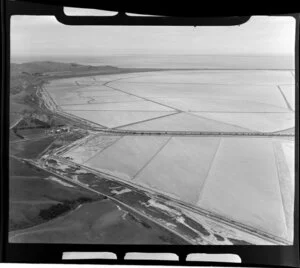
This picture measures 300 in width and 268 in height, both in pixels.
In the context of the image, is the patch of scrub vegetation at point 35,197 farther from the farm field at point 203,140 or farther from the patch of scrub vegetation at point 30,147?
the farm field at point 203,140

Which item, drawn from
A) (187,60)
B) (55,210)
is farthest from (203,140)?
(55,210)

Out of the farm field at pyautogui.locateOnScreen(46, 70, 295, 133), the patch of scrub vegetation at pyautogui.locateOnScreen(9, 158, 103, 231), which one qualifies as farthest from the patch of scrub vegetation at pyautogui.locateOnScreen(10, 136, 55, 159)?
the farm field at pyautogui.locateOnScreen(46, 70, 295, 133)

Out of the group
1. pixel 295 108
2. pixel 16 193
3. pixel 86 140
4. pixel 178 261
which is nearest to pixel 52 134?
pixel 86 140

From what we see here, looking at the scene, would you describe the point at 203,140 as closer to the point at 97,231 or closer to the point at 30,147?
the point at 97,231

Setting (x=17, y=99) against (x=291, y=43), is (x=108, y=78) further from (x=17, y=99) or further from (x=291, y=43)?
(x=291, y=43)

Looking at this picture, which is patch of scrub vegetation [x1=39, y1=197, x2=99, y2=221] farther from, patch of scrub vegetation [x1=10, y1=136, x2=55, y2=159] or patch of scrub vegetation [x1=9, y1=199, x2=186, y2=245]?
patch of scrub vegetation [x1=10, y1=136, x2=55, y2=159]

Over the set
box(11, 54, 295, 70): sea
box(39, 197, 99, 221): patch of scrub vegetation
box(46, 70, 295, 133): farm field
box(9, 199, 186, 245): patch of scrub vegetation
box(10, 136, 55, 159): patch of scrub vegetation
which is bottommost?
box(9, 199, 186, 245): patch of scrub vegetation

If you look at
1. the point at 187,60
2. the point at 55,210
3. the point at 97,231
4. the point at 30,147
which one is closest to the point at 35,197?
the point at 55,210

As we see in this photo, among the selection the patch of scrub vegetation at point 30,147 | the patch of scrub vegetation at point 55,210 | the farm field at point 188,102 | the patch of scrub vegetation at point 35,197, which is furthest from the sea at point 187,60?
the patch of scrub vegetation at point 55,210

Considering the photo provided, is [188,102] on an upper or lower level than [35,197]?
upper

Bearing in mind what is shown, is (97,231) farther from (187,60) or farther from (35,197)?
(187,60)

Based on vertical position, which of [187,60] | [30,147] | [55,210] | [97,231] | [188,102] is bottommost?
[97,231]
